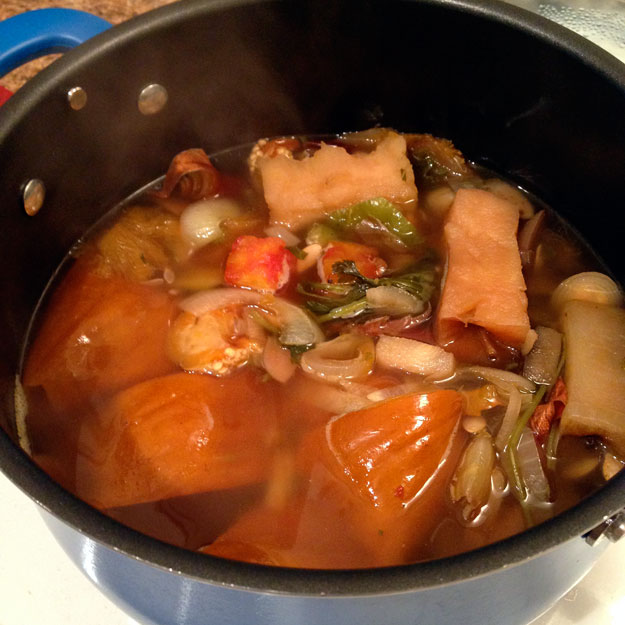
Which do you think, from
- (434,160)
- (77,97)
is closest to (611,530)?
(434,160)

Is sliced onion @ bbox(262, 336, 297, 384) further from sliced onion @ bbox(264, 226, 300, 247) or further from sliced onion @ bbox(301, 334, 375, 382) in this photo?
sliced onion @ bbox(264, 226, 300, 247)

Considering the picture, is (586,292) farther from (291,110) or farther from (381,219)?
(291,110)

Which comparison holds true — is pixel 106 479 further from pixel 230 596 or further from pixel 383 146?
pixel 383 146

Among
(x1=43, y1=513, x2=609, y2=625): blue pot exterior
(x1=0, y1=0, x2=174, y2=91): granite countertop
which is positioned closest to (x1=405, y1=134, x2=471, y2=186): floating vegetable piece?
(x1=43, y1=513, x2=609, y2=625): blue pot exterior

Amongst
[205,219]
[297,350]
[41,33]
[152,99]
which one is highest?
[41,33]

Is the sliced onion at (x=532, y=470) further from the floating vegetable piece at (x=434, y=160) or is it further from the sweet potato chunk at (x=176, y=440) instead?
the floating vegetable piece at (x=434, y=160)

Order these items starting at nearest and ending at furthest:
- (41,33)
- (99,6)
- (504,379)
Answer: (504,379)
(41,33)
(99,6)

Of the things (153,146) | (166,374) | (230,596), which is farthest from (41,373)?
(230,596)
